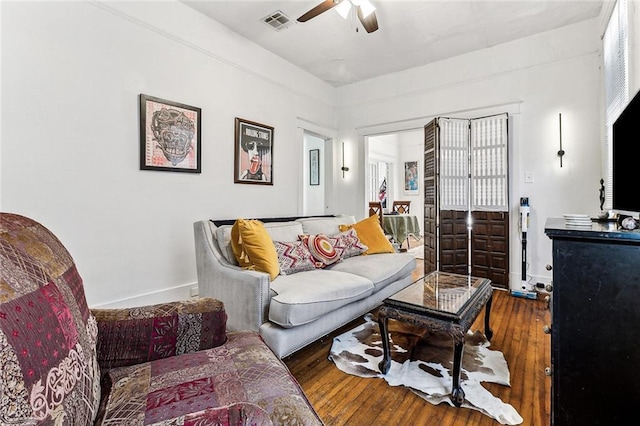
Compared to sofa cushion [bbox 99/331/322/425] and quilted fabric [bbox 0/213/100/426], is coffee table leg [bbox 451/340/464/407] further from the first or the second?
quilted fabric [bbox 0/213/100/426]

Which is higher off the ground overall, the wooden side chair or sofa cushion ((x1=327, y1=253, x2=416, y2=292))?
the wooden side chair

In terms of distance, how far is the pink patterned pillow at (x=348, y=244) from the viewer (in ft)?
9.85

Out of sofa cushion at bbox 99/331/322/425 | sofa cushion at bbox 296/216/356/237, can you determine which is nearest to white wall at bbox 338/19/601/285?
sofa cushion at bbox 296/216/356/237

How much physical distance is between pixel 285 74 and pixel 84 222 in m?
3.07

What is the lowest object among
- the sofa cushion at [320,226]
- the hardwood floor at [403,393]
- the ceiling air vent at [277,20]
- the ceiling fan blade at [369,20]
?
the hardwood floor at [403,393]

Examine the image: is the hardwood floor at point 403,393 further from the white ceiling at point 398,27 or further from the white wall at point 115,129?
the white ceiling at point 398,27

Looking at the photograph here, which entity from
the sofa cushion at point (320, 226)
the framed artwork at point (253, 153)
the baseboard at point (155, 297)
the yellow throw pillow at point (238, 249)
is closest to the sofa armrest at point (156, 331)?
the yellow throw pillow at point (238, 249)

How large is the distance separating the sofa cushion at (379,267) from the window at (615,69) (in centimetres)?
192

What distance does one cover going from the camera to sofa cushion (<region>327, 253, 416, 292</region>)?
8.59ft

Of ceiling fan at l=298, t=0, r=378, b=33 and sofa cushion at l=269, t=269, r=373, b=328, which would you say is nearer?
sofa cushion at l=269, t=269, r=373, b=328

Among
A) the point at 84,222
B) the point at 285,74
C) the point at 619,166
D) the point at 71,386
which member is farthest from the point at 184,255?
the point at 619,166

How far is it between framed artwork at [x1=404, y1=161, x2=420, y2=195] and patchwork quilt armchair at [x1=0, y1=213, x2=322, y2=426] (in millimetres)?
8248

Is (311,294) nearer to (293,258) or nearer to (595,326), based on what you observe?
(293,258)

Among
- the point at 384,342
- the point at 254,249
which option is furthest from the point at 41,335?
the point at 384,342
